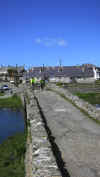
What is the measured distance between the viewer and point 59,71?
100 m

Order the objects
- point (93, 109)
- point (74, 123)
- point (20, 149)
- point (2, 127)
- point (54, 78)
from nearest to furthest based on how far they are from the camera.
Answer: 1. point (20, 149)
2. point (74, 123)
3. point (93, 109)
4. point (2, 127)
5. point (54, 78)

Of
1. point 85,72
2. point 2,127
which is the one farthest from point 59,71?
point 2,127

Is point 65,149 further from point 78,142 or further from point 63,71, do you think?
point 63,71

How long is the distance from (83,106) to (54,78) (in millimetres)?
77814

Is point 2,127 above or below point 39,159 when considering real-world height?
below

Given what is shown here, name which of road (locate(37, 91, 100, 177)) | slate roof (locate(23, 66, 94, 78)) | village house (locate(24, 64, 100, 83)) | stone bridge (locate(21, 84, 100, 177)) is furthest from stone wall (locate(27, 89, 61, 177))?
slate roof (locate(23, 66, 94, 78))

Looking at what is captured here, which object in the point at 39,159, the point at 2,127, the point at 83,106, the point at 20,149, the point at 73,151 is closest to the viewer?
the point at 39,159

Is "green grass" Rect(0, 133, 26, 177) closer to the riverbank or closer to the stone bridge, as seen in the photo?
the riverbank

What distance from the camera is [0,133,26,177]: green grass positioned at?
9673mm

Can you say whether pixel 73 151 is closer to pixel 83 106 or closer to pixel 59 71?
pixel 83 106

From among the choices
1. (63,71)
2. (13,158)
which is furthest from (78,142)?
(63,71)

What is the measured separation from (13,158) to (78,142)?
10.3ft

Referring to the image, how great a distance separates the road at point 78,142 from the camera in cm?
816

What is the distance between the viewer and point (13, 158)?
11672mm
